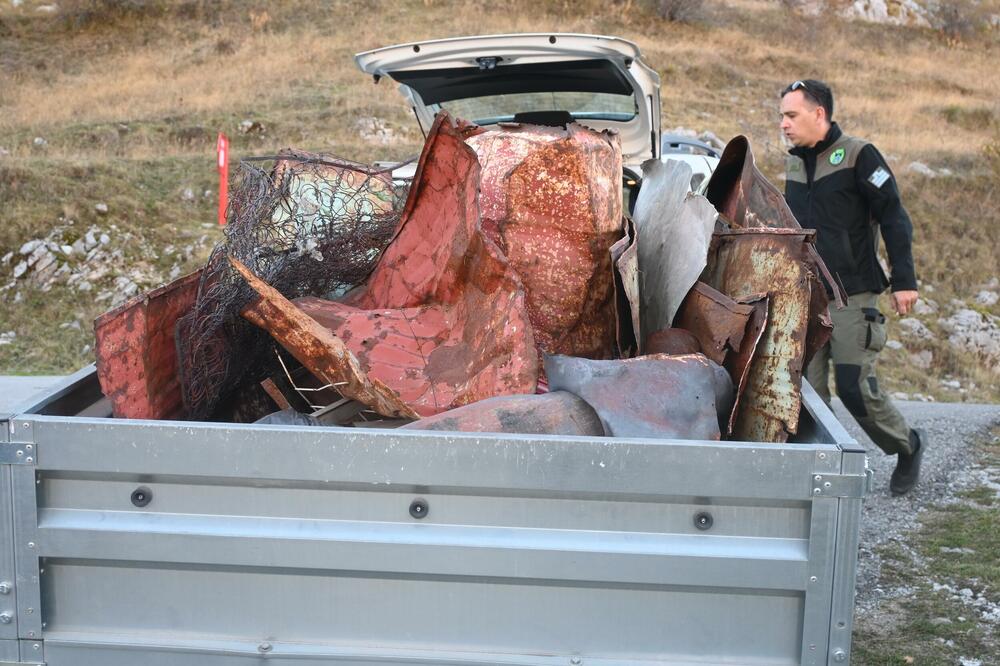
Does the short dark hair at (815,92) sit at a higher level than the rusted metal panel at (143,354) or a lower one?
higher

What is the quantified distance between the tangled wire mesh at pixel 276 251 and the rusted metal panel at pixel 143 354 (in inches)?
1.3

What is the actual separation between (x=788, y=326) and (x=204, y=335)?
140 cm

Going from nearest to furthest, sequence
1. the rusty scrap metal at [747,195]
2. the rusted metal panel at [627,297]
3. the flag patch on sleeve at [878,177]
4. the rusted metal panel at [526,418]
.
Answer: the rusted metal panel at [526,418] < the rusted metal panel at [627,297] < the rusty scrap metal at [747,195] < the flag patch on sleeve at [878,177]

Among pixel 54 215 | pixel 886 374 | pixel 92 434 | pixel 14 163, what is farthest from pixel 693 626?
pixel 14 163

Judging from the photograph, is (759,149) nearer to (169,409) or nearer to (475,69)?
(475,69)

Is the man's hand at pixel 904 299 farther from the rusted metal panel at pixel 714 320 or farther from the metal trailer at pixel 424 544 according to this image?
the metal trailer at pixel 424 544

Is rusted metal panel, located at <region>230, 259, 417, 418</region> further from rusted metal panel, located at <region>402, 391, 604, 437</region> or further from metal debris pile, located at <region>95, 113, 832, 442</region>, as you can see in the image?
rusted metal panel, located at <region>402, 391, 604, 437</region>

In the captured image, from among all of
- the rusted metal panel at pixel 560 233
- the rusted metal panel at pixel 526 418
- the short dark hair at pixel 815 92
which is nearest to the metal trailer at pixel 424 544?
Answer: the rusted metal panel at pixel 526 418

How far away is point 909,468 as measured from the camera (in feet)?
15.8

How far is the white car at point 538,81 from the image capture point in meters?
4.65

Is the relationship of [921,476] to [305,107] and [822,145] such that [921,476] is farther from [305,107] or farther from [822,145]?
[305,107]

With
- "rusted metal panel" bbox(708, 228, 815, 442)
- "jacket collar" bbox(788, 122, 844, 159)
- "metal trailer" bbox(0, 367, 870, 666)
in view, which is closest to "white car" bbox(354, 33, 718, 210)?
"jacket collar" bbox(788, 122, 844, 159)

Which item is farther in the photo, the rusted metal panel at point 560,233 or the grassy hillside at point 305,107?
the grassy hillside at point 305,107

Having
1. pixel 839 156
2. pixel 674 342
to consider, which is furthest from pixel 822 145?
pixel 674 342
